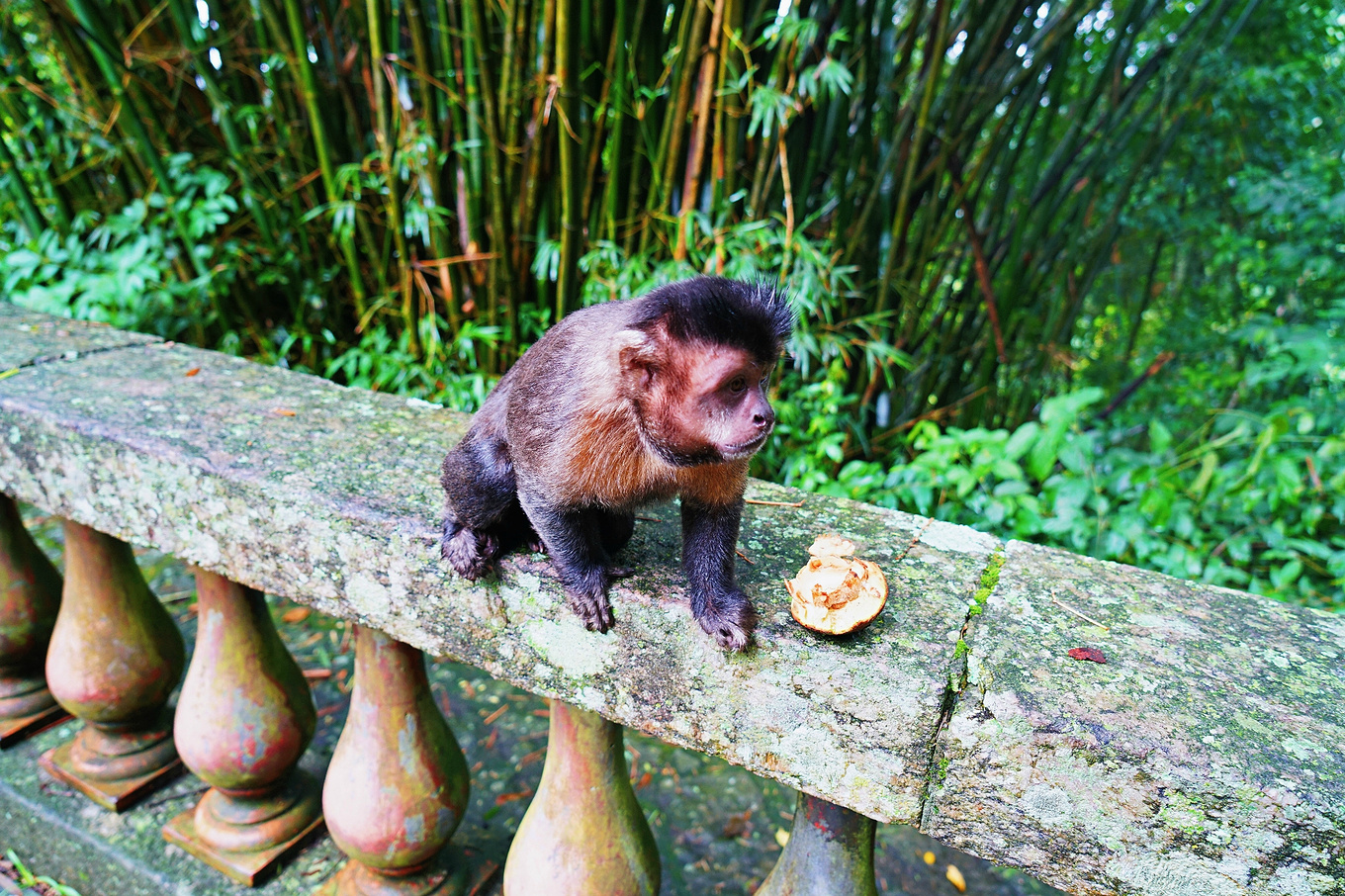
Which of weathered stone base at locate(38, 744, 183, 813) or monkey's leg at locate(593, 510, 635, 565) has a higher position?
monkey's leg at locate(593, 510, 635, 565)

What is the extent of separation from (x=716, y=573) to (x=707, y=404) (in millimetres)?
295

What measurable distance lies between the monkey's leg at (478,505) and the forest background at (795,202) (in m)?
1.43

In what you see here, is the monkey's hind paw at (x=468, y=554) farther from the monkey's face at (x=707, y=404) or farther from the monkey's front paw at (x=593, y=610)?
the monkey's face at (x=707, y=404)

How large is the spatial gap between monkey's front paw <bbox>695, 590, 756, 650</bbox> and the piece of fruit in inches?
3.2

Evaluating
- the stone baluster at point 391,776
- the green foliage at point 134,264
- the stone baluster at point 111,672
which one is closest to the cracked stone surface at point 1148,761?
the stone baluster at point 391,776

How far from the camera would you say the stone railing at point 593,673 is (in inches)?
42.2

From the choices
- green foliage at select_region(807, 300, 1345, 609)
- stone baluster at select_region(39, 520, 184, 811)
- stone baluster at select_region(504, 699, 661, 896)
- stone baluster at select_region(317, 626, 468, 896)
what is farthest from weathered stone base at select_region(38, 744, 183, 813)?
green foliage at select_region(807, 300, 1345, 609)

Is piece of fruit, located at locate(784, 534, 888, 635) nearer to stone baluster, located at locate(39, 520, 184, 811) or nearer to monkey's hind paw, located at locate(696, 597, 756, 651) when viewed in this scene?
monkey's hind paw, located at locate(696, 597, 756, 651)

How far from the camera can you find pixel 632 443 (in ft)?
4.90

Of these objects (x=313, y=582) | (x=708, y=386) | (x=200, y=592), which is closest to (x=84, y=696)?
(x=200, y=592)

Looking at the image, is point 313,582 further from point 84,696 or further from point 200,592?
point 84,696

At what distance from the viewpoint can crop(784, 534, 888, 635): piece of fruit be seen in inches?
48.9

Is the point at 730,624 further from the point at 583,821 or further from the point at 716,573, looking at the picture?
the point at 583,821

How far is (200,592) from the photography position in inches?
77.2
